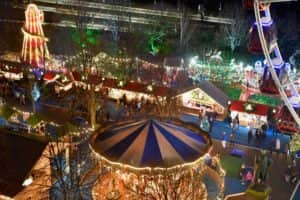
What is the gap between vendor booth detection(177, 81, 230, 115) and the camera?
104ft

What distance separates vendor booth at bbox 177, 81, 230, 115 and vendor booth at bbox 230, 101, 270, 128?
0.72 metres

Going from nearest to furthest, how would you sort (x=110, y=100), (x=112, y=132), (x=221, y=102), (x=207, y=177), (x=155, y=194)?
(x=155, y=194) → (x=112, y=132) → (x=207, y=177) → (x=221, y=102) → (x=110, y=100)

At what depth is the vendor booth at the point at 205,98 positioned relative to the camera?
3178 cm

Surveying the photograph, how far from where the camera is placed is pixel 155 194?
63.0ft

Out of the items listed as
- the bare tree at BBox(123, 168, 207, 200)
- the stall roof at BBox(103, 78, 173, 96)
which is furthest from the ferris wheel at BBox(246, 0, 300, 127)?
the stall roof at BBox(103, 78, 173, 96)

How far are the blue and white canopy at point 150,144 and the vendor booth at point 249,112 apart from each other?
9.70m

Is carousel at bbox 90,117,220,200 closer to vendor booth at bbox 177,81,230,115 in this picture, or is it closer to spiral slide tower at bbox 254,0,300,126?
spiral slide tower at bbox 254,0,300,126

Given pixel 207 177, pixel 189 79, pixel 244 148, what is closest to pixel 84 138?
pixel 207 177

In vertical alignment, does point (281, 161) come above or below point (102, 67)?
below

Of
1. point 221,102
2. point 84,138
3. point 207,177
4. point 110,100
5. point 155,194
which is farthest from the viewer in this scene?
point 110,100

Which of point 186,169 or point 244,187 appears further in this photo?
point 244,187

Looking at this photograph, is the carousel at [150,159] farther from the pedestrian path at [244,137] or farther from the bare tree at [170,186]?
the pedestrian path at [244,137]

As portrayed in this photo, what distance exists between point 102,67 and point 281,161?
44.8 feet

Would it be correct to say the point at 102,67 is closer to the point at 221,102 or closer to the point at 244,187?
the point at 221,102
